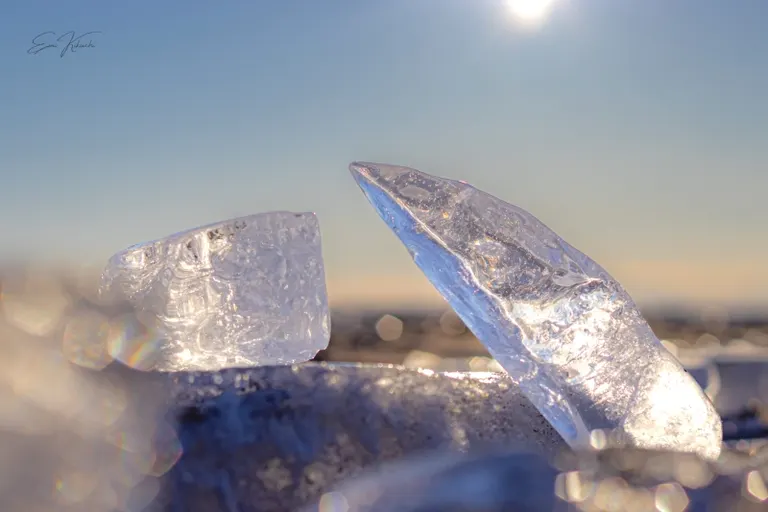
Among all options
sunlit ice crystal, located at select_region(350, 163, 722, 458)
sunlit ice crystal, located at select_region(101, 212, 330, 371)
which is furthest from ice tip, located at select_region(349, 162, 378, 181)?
sunlit ice crystal, located at select_region(101, 212, 330, 371)

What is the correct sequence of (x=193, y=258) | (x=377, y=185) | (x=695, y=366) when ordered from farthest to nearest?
(x=695, y=366) → (x=193, y=258) → (x=377, y=185)

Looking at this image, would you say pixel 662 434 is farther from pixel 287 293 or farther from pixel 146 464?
pixel 146 464

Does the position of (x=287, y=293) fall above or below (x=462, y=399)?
above

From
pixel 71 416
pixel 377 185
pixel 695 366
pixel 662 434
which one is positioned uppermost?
pixel 377 185

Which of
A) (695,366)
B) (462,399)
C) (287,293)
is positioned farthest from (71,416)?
(695,366)

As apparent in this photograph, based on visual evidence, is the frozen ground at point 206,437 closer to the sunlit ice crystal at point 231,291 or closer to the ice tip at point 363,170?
the sunlit ice crystal at point 231,291

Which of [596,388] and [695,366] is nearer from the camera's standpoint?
[596,388]

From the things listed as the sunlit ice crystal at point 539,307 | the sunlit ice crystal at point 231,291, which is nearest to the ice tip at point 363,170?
the sunlit ice crystal at point 539,307
